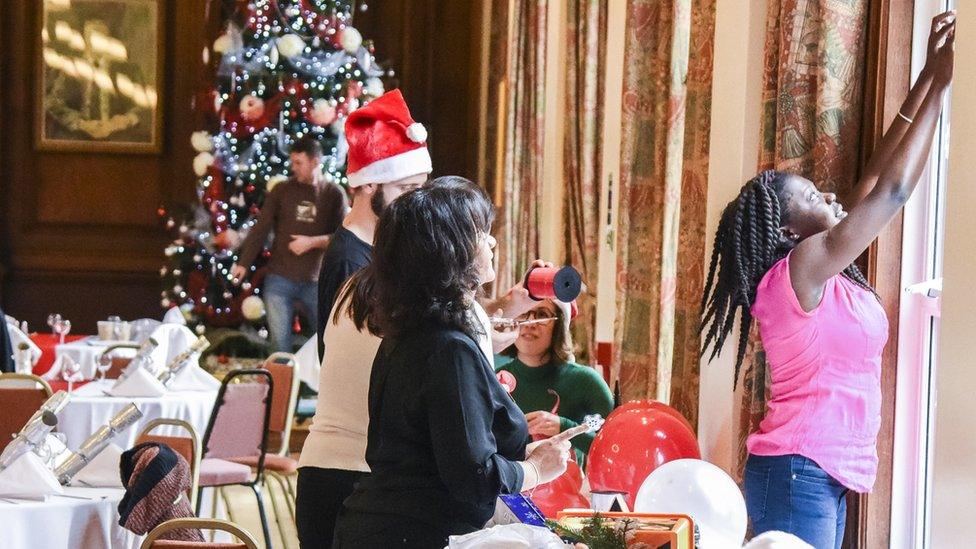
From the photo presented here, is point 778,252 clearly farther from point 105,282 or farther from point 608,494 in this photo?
point 105,282

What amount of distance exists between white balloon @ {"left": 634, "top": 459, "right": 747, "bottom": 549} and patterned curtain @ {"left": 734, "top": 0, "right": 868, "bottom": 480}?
88cm

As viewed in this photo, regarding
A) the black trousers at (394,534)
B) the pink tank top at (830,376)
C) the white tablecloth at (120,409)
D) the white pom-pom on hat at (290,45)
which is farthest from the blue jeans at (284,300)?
the black trousers at (394,534)

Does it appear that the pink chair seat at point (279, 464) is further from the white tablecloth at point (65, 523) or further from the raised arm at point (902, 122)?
the raised arm at point (902, 122)

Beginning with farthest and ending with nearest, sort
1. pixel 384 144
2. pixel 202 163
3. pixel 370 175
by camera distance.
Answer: pixel 202 163 < pixel 384 144 < pixel 370 175

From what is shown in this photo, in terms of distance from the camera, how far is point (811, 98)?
3625 millimetres

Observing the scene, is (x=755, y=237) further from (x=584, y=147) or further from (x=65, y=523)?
(x=584, y=147)

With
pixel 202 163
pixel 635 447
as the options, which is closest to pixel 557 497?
pixel 635 447

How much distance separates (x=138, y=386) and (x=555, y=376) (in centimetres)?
224

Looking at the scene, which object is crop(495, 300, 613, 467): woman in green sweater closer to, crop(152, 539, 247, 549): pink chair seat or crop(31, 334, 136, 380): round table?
crop(152, 539, 247, 549): pink chair seat

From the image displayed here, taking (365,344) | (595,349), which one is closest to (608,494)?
(365,344)

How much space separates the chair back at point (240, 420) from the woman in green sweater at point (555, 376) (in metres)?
1.69

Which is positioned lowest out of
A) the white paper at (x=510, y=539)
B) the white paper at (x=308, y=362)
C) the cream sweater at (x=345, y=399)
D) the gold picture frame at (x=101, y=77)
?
the white paper at (x=308, y=362)

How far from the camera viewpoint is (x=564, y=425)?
428 centimetres

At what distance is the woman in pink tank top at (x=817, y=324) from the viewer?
9.73ft
